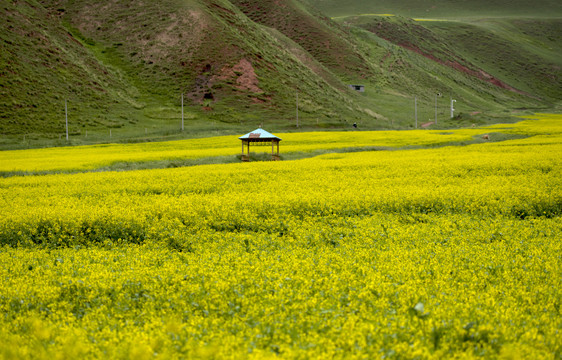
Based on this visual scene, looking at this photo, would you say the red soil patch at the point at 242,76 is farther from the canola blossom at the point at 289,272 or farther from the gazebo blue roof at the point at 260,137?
the canola blossom at the point at 289,272

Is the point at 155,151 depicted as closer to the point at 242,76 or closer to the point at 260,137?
the point at 260,137

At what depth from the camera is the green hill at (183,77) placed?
243ft

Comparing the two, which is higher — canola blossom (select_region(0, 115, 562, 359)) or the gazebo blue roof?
the gazebo blue roof

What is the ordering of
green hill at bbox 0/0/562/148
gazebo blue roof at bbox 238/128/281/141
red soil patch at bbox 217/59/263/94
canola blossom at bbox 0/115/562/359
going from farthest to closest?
red soil patch at bbox 217/59/263/94 → green hill at bbox 0/0/562/148 → gazebo blue roof at bbox 238/128/281/141 → canola blossom at bbox 0/115/562/359

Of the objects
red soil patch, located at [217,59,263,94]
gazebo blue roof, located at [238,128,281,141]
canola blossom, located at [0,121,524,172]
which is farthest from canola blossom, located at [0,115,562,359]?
red soil patch, located at [217,59,263,94]

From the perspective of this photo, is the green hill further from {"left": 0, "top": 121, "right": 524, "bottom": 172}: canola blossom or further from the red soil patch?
{"left": 0, "top": 121, "right": 524, "bottom": 172}: canola blossom

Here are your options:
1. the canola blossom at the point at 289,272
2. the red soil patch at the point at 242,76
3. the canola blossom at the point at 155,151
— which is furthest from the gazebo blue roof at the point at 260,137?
the red soil patch at the point at 242,76

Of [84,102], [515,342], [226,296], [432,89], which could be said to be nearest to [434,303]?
[515,342]

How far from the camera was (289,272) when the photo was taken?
31.1 ft

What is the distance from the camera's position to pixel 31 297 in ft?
28.7

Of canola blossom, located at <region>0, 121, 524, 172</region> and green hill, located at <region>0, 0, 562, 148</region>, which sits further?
green hill, located at <region>0, 0, 562, 148</region>

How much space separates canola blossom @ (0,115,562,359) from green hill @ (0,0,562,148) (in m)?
49.9

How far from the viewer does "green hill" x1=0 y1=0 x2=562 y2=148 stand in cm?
7419

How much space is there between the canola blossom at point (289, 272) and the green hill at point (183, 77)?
49.9 m
